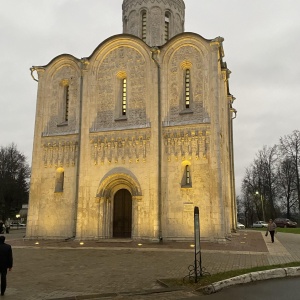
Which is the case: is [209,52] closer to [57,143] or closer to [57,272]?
[57,143]

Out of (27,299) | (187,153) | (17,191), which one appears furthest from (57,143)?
(17,191)

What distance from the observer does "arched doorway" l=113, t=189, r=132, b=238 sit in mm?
22469

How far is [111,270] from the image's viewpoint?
36.2 feet

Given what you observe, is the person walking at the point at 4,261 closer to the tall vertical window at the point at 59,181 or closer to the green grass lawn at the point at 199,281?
the green grass lawn at the point at 199,281

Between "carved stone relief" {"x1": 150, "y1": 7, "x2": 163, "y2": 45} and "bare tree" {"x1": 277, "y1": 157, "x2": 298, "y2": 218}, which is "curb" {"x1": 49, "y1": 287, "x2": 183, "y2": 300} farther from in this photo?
"bare tree" {"x1": 277, "y1": 157, "x2": 298, "y2": 218}

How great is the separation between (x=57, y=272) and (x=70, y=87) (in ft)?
54.9

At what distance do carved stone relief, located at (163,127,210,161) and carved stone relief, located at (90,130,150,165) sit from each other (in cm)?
139

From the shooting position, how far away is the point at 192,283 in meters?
8.85

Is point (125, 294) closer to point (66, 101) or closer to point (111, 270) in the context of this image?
point (111, 270)

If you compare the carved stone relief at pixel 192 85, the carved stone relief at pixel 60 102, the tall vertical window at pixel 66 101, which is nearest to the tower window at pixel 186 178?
the carved stone relief at pixel 192 85

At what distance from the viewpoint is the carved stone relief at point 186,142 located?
2105 cm

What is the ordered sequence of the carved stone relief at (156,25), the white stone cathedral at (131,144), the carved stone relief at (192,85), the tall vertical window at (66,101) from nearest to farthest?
the white stone cathedral at (131,144) → the carved stone relief at (192,85) → the tall vertical window at (66,101) → the carved stone relief at (156,25)

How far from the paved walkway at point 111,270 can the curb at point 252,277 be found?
21.8 inches

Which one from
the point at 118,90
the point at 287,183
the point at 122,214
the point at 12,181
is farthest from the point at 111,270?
the point at 12,181
